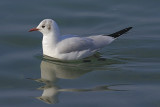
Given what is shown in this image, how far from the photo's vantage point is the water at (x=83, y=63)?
6863 millimetres

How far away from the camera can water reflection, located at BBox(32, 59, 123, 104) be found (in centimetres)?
697

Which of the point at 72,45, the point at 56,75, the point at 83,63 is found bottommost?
the point at 56,75

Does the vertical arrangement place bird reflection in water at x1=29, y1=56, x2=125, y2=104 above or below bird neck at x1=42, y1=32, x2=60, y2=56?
below

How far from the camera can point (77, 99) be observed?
6754 mm

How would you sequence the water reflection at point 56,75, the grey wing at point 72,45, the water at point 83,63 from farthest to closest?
the grey wing at point 72,45, the water reflection at point 56,75, the water at point 83,63

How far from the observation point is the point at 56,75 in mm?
7840

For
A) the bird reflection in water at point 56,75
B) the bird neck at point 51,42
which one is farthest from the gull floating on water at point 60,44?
the bird reflection in water at point 56,75

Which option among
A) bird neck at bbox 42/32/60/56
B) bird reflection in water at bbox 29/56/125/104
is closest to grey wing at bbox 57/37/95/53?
bird neck at bbox 42/32/60/56

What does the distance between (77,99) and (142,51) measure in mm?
2580

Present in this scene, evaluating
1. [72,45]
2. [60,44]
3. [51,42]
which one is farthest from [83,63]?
[51,42]

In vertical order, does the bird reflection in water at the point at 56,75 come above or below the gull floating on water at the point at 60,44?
below

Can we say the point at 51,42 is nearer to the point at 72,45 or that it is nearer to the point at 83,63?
the point at 72,45

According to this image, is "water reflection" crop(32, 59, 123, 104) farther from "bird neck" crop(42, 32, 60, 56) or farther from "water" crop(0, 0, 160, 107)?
"bird neck" crop(42, 32, 60, 56)

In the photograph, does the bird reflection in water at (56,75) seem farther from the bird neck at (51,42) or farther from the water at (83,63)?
the bird neck at (51,42)
